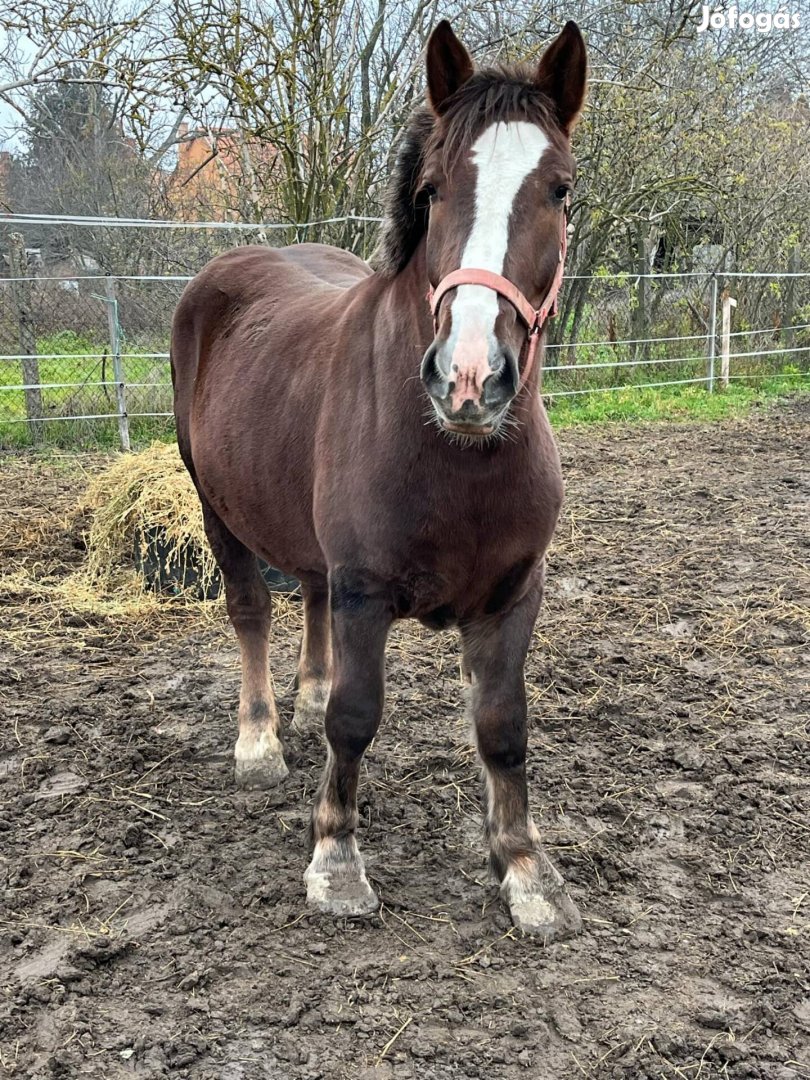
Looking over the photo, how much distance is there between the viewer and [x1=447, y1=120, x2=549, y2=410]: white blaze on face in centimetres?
172

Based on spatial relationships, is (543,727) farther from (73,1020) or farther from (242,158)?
(242,158)

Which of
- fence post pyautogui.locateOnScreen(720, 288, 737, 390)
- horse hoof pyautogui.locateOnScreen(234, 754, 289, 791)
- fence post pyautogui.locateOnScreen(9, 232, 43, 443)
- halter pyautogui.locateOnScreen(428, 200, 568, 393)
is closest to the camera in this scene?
halter pyautogui.locateOnScreen(428, 200, 568, 393)

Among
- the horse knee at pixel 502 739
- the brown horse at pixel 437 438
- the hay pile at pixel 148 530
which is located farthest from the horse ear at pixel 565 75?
the hay pile at pixel 148 530

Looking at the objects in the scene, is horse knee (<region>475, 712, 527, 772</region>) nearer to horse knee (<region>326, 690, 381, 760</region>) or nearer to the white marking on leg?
horse knee (<region>326, 690, 381, 760</region>)

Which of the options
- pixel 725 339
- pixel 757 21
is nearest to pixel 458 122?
pixel 725 339

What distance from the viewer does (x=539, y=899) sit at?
239cm

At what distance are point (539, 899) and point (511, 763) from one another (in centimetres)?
36

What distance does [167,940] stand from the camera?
7.64ft

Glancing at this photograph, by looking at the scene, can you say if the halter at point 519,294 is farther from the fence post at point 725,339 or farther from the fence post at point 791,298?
the fence post at point 791,298

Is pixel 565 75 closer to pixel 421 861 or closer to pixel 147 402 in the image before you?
pixel 421 861

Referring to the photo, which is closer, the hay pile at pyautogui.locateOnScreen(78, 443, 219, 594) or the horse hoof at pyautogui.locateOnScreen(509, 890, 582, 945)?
the horse hoof at pyautogui.locateOnScreen(509, 890, 582, 945)

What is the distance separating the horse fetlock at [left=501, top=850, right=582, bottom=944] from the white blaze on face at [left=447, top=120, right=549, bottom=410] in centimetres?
140

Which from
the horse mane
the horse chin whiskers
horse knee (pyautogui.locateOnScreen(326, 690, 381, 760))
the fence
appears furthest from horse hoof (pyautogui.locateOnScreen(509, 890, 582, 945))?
the fence

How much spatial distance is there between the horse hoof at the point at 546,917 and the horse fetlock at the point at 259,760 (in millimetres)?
1090
